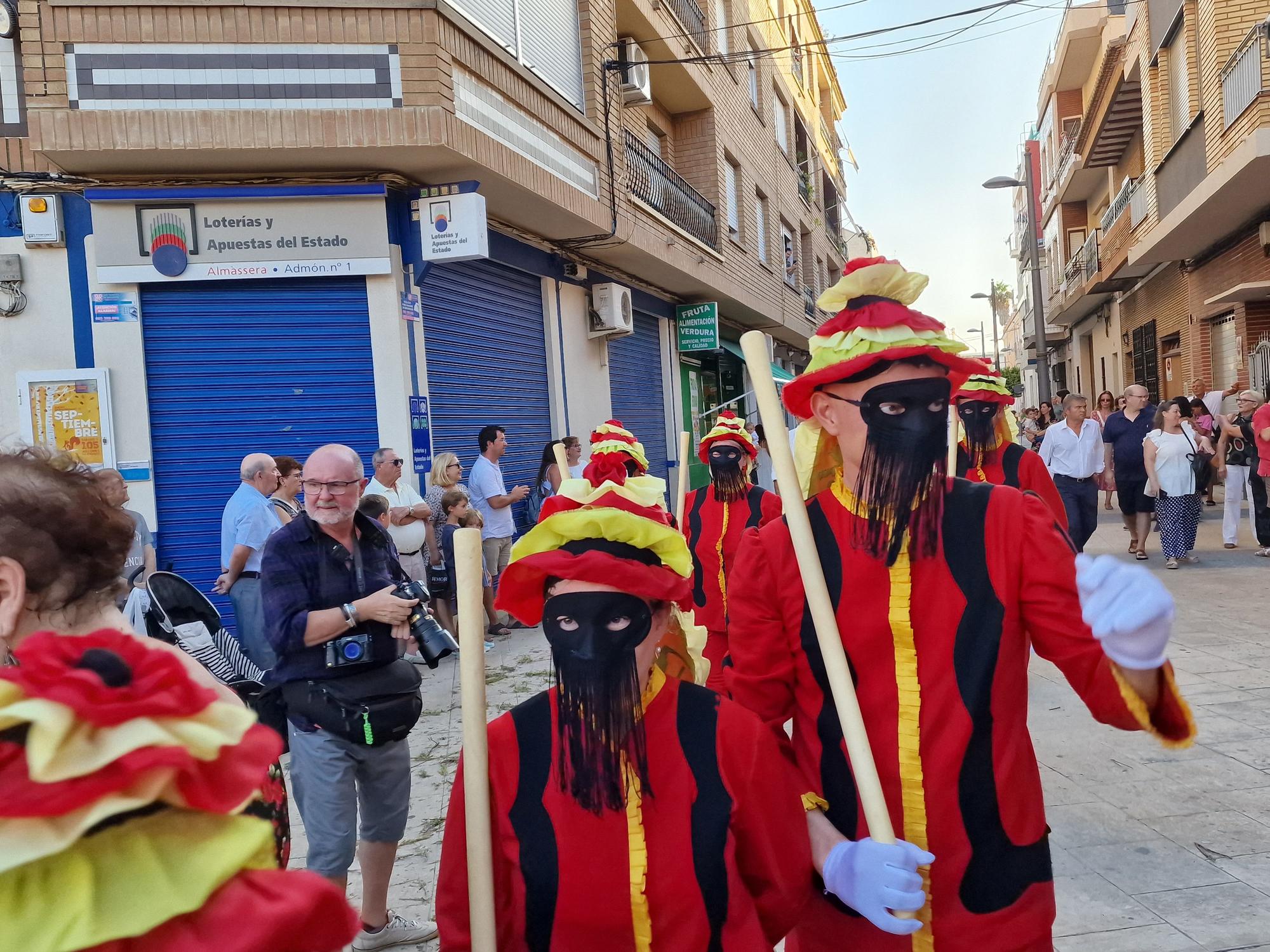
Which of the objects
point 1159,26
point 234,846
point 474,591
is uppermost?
point 1159,26

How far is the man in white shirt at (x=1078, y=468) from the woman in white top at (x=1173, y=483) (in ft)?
3.70

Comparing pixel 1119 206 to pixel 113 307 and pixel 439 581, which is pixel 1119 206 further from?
pixel 113 307

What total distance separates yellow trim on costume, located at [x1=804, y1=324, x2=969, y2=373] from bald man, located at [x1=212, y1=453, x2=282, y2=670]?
181 inches

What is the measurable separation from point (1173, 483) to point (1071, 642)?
9316mm

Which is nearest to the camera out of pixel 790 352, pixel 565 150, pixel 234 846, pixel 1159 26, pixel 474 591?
pixel 234 846

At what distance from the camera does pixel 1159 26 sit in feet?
55.3

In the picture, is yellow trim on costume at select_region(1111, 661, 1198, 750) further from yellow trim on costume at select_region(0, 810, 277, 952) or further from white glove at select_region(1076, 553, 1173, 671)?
yellow trim on costume at select_region(0, 810, 277, 952)

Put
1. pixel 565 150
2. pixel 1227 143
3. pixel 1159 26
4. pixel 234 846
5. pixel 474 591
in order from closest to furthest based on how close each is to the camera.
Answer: pixel 234 846 < pixel 474 591 < pixel 565 150 < pixel 1227 143 < pixel 1159 26

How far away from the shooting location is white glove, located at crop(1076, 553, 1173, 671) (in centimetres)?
148

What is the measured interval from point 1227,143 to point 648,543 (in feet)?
48.0

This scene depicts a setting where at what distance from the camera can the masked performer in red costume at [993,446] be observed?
5391 mm

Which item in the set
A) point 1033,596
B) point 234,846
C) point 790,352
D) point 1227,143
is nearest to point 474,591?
point 234,846

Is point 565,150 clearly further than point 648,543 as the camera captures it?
Yes

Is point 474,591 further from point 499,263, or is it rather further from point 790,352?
point 790,352
